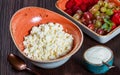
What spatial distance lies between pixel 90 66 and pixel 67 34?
163mm

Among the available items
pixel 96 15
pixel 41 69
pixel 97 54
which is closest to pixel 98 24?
pixel 96 15

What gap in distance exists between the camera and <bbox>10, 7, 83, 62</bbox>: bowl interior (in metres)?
1.10

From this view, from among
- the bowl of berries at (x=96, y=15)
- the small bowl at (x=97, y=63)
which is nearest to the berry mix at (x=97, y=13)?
the bowl of berries at (x=96, y=15)

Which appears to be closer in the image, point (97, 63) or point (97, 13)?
point (97, 63)

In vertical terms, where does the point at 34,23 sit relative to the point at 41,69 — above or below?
above

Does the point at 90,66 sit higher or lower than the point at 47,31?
lower

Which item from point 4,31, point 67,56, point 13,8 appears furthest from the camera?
point 13,8

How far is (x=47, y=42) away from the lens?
108 centimetres

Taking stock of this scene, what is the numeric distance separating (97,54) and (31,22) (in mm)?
300

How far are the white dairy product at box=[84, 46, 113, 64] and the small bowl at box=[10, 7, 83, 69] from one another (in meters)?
0.05

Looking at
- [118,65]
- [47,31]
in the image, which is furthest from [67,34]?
[118,65]

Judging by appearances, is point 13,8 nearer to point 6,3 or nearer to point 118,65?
point 6,3

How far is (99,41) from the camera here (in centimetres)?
112

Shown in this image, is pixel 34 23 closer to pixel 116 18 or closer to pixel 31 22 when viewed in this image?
pixel 31 22
